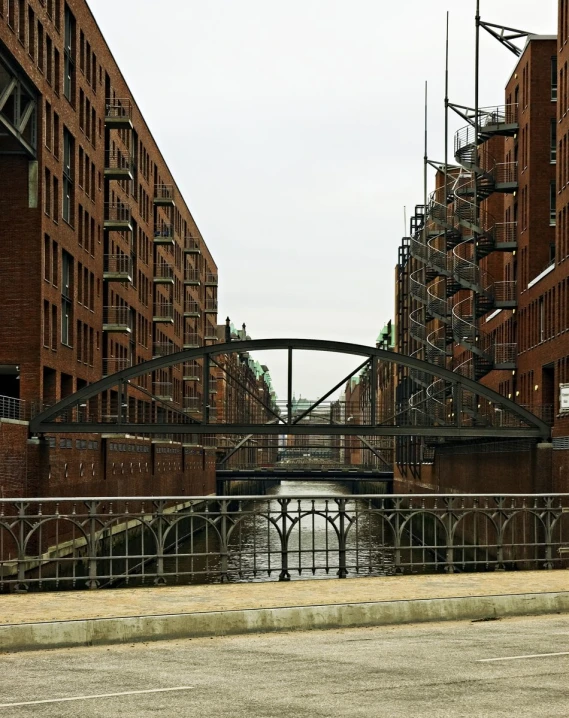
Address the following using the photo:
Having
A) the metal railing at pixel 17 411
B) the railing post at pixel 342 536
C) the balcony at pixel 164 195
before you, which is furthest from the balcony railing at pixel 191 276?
the railing post at pixel 342 536

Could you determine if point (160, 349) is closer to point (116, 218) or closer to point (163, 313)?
point (163, 313)

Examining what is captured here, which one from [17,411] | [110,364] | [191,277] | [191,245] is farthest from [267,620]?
[191,245]

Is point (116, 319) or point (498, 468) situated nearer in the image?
point (498, 468)

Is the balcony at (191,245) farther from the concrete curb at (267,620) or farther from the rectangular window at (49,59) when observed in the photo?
the concrete curb at (267,620)

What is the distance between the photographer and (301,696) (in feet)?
31.8

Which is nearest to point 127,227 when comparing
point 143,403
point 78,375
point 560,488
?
point 78,375

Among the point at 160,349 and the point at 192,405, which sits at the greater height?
the point at 160,349

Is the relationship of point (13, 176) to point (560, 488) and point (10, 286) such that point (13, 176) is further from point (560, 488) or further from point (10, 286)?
point (560, 488)

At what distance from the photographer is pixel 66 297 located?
164ft

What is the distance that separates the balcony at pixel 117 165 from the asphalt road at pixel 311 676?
47790 millimetres

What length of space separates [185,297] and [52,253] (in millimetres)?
54264

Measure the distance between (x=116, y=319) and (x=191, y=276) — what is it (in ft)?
133

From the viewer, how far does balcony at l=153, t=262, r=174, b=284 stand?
81.5 meters

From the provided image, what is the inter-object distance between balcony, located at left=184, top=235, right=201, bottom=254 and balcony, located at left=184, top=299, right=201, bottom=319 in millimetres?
4201
